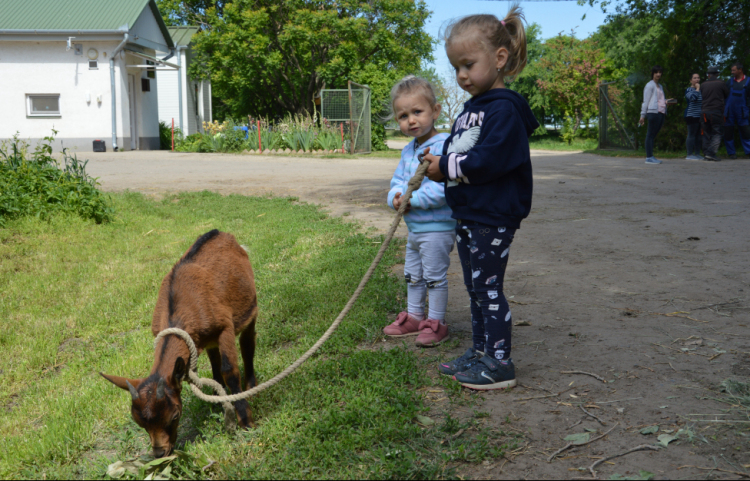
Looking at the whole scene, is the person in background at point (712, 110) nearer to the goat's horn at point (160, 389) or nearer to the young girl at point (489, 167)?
the young girl at point (489, 167)

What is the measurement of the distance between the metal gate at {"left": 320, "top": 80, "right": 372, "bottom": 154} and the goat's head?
21.2 m

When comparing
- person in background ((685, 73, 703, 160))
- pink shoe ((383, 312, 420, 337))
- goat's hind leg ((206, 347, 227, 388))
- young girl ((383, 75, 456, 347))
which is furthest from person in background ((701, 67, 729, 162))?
goat's hind leg ((206, 347, 227, 388))

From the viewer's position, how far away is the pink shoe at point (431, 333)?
12.9ft

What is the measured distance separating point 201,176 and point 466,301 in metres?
11.1

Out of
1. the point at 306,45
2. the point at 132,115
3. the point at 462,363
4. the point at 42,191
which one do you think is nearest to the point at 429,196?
the point at 462,363

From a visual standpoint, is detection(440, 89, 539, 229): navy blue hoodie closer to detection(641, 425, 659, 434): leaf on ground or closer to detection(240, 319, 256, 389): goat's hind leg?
detection(641, 425, 659, 434): leaf on ground

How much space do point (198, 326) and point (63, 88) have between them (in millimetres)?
25798

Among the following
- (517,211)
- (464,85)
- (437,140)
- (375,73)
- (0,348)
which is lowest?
(0,348)

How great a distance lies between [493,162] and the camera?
3023 millimetres

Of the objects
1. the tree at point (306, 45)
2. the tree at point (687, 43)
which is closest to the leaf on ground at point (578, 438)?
the tree at point (687, 43)

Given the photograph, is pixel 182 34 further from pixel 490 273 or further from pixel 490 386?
pixel 490 386

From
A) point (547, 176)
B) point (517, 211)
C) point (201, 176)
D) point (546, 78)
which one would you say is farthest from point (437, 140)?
point (546, 78)

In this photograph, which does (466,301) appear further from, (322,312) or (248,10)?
(248,10)

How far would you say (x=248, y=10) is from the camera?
87.4 feet
